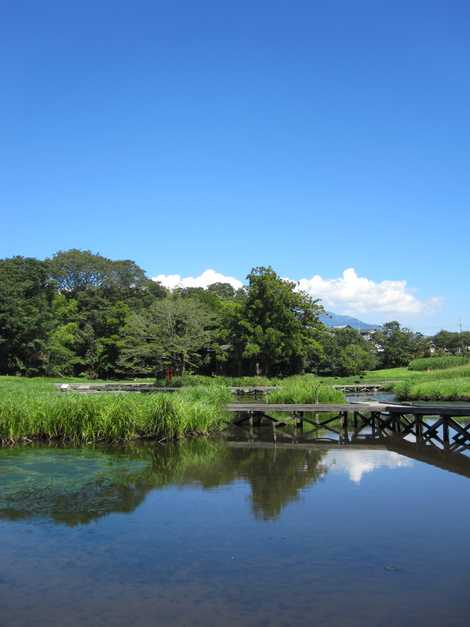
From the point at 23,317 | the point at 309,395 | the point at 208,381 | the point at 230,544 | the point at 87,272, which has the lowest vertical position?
the point at 230,544

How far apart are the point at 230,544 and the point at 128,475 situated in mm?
5735

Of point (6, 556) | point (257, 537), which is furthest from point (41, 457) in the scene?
point (257, 537)

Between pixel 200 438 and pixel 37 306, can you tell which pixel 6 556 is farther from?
pixel 37 306

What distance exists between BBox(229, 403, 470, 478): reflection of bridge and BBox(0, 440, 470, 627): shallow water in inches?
137

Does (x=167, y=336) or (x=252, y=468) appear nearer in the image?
(x=252, y=468)

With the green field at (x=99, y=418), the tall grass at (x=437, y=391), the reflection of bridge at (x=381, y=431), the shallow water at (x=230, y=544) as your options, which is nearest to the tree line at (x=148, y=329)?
the tall grass at (x=437, y=391)

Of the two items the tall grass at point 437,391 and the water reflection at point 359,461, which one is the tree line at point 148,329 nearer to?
the tall grass at point 437,391

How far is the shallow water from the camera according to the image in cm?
701

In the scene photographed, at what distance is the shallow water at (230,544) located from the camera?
7.01 meters

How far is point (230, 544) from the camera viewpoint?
31.2ft

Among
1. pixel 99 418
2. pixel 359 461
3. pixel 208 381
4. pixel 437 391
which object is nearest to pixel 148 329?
pixel 208 381

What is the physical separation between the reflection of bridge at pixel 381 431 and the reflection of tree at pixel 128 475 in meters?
3.06

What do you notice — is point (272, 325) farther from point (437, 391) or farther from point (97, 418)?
point (97, 418)

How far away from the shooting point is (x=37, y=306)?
56.9 m
